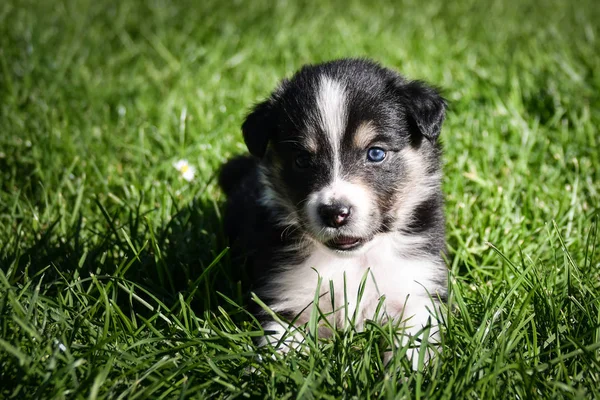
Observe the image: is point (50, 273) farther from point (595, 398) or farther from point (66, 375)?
point (595, 398)

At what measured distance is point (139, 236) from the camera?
11.8 ft

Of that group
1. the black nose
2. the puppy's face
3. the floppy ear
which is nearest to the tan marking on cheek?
the puppy's face

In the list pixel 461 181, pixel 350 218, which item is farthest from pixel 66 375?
pixel 461 181

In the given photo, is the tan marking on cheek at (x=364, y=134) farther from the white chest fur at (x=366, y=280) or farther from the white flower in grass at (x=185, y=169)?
the white flower in grass at (x=185, y=169)

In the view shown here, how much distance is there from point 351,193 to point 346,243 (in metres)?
0.26

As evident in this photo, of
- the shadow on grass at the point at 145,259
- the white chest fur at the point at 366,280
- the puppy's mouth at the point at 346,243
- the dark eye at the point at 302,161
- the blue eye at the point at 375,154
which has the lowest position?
the shadow on grass at the point at 145,259

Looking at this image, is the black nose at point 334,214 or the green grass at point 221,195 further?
the black nose at point 334,214

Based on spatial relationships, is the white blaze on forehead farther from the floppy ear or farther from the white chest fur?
the white chest fur

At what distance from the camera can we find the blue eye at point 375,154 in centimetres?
299

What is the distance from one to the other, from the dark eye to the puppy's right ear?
19 centimetres

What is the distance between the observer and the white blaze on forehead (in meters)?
2.91

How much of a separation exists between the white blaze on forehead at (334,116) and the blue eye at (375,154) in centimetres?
16

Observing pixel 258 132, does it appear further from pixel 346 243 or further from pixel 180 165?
pixel 180 165

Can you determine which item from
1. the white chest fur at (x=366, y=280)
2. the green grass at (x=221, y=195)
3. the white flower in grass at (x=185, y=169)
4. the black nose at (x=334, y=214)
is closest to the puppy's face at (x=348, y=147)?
the black nose at (x=334, y=214)
